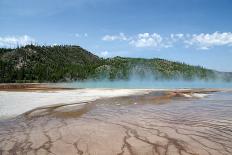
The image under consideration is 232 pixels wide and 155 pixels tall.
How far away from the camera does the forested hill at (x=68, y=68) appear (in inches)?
4922

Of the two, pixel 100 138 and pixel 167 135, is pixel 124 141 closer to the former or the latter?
pixel 100 138

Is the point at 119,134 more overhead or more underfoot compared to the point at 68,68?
more underfoot

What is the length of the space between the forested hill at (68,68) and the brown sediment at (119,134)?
107 metres

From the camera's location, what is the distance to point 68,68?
143 metres

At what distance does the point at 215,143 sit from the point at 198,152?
1196 mm

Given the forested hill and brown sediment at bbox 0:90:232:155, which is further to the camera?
the forested hill

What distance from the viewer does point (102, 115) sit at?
16.0m

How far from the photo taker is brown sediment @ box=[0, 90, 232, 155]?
29.0ft

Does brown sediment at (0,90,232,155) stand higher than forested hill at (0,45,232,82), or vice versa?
forested hill at (0,45,232,82)

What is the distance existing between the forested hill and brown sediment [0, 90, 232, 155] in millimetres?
106924

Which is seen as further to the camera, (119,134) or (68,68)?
(68,68)

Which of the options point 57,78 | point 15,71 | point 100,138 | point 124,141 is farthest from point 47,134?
point 15,71

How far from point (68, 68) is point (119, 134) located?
440 feet

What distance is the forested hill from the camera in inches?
4922
